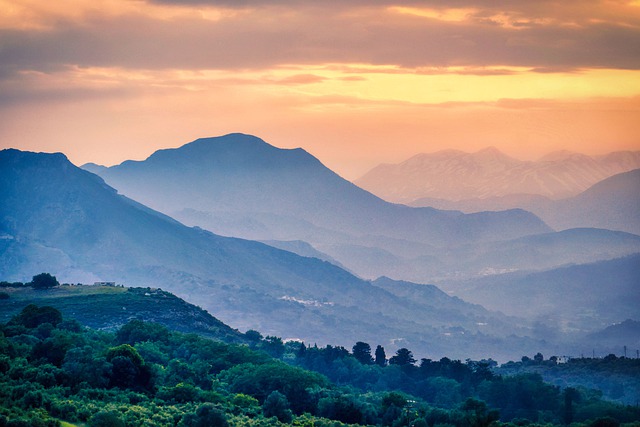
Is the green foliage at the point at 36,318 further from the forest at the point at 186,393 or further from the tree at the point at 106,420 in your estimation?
the tree at the point at 106,420

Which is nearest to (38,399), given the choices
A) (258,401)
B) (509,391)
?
(258,401)

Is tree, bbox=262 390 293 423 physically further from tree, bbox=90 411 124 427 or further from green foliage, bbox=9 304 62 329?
green foliage, bbox=9 304 62 329

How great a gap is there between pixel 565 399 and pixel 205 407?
272 feet

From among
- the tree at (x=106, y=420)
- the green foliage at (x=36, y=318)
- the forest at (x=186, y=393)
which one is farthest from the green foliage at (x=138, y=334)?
the tree at (x=106, y=420)

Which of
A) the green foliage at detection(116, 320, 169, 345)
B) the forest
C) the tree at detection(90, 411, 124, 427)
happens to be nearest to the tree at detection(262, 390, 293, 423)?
the forest

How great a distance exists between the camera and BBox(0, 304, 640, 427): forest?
110125mm

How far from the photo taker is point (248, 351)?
194875 mm

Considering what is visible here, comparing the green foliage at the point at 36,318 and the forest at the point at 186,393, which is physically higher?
the green foliage at the point at 36,318

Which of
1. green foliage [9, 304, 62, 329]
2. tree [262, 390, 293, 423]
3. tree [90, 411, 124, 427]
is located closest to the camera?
tree [90, 411, 124, 427]

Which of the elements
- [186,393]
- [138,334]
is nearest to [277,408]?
[186,393]

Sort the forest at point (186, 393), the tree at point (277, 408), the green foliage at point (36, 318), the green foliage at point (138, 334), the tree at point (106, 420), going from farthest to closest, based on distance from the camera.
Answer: the green foliage at point (138, 334), the green foliage at point (36, 318), the tree at point (277, 408), the forest at point (186, 393), the tree at point (106, 420)

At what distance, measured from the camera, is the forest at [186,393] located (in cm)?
11012

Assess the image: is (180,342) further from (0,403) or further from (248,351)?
(0,403)

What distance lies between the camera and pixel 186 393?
131 metres
